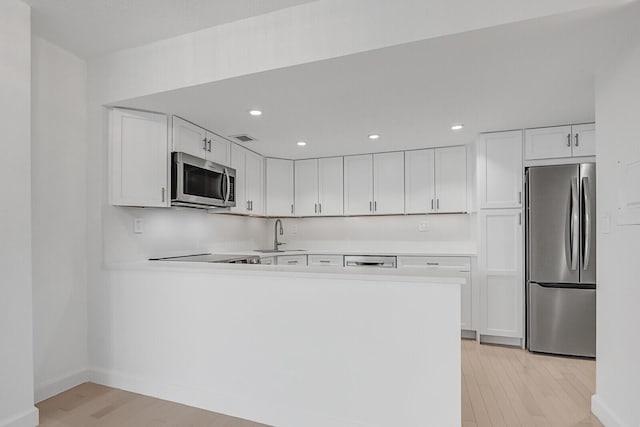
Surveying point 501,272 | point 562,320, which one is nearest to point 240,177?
point 501,272

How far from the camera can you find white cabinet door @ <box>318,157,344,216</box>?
473 cm

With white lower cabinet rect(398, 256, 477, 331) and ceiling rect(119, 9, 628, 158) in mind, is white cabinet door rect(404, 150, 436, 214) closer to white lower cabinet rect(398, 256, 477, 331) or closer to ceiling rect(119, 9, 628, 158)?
ceiling rect(119, 9, 628, 158)

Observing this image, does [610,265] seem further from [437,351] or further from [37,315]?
[37,315]

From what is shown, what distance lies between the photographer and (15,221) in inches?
80.2

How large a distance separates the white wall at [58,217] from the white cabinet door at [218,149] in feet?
3.44

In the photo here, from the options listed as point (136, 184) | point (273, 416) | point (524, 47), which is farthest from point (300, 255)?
point (524, 47)

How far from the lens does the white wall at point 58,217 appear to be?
2410mm

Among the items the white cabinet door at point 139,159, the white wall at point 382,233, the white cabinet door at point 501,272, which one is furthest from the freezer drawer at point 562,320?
the white cabinet door at point 139,159

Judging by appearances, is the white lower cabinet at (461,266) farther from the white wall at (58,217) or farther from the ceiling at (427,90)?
the white wall at (58,217)

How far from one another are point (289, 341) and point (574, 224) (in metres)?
2.70

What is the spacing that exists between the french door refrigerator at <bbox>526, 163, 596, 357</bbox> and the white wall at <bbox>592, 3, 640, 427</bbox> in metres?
1.03

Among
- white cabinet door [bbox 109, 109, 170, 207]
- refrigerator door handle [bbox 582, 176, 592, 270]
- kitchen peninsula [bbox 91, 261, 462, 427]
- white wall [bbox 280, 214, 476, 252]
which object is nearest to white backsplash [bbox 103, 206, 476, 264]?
white wall [bbox 280, 214, 476, 252]

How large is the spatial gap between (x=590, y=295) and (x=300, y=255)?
9.71 feet

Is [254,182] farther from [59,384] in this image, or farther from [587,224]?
[587,224]
